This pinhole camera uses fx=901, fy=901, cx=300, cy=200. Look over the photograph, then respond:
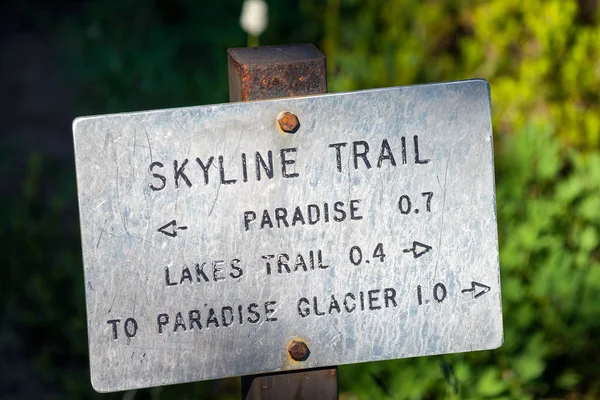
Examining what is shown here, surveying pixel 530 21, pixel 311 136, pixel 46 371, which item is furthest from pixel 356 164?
pixel 530 21

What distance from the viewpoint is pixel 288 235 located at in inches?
52.9

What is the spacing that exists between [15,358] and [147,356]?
1.64 metres

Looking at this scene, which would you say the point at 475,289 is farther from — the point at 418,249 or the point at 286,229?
the point at 286,229

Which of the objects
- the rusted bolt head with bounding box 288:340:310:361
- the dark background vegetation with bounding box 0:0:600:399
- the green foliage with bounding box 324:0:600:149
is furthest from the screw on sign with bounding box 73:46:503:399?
the green foliage with bounding box 324:0:600:149

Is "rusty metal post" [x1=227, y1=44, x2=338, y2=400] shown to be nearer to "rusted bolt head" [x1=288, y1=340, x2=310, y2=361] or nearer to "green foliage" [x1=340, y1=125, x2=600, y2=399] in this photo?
"rusted bolt head" [x1=288, y1=340, x2=310, y2=361]

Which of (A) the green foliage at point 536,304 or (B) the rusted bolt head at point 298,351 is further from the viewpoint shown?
(A) the green foliage at point 536,304

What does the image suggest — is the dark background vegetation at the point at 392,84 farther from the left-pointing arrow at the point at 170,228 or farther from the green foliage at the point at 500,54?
the left-pointing arrow at the point at 170,228

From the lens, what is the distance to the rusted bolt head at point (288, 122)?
1.32m

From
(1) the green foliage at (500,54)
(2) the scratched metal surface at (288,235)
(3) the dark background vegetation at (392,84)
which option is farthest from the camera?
(1) the green foliage at (500,54)

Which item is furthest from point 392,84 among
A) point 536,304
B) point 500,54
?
point 536,304

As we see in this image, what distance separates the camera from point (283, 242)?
53.0 inches

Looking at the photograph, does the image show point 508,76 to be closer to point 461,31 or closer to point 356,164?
point 461,31

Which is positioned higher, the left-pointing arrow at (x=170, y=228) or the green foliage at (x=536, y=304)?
the left-pointing arrow at (x=170, y=228)

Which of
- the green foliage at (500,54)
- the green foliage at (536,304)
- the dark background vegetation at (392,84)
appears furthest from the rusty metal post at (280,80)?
the green foliage at (500,54)
